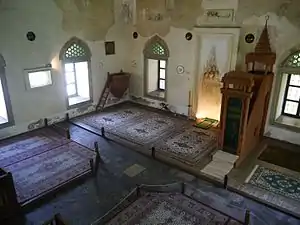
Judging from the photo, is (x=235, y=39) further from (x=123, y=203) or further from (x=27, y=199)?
(x=27, y=199)

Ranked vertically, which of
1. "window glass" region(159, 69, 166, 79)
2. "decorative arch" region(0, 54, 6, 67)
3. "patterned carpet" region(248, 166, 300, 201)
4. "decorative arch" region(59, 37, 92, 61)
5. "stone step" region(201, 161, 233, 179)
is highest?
"decorative arch" region(59, 37, 92, 61)

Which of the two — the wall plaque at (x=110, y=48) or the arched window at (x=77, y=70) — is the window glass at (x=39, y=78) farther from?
the wall plaque at (x=110, y=48)

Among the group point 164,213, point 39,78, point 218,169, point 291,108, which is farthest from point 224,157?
point 39,78

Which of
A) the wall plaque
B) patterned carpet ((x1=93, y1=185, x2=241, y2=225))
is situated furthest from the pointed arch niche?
the wall plaque

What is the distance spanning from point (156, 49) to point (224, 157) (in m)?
5.06

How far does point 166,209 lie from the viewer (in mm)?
5207

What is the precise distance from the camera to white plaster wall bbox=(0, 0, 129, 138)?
768 centimetres

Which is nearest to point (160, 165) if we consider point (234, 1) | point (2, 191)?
point (2, 191)

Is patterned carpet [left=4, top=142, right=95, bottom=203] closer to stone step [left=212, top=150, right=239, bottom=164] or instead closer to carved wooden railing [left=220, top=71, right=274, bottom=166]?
stone step [left=212, top=150, right=239, bottom=164]

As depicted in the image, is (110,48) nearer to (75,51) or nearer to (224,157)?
(75,51)

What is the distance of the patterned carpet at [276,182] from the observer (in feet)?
18.9

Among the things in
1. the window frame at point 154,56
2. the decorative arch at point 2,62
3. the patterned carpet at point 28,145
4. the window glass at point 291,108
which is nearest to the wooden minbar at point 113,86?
the window frame at point 154,56

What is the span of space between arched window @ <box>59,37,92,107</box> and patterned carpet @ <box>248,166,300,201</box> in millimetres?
6516

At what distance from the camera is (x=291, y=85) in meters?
7.94
